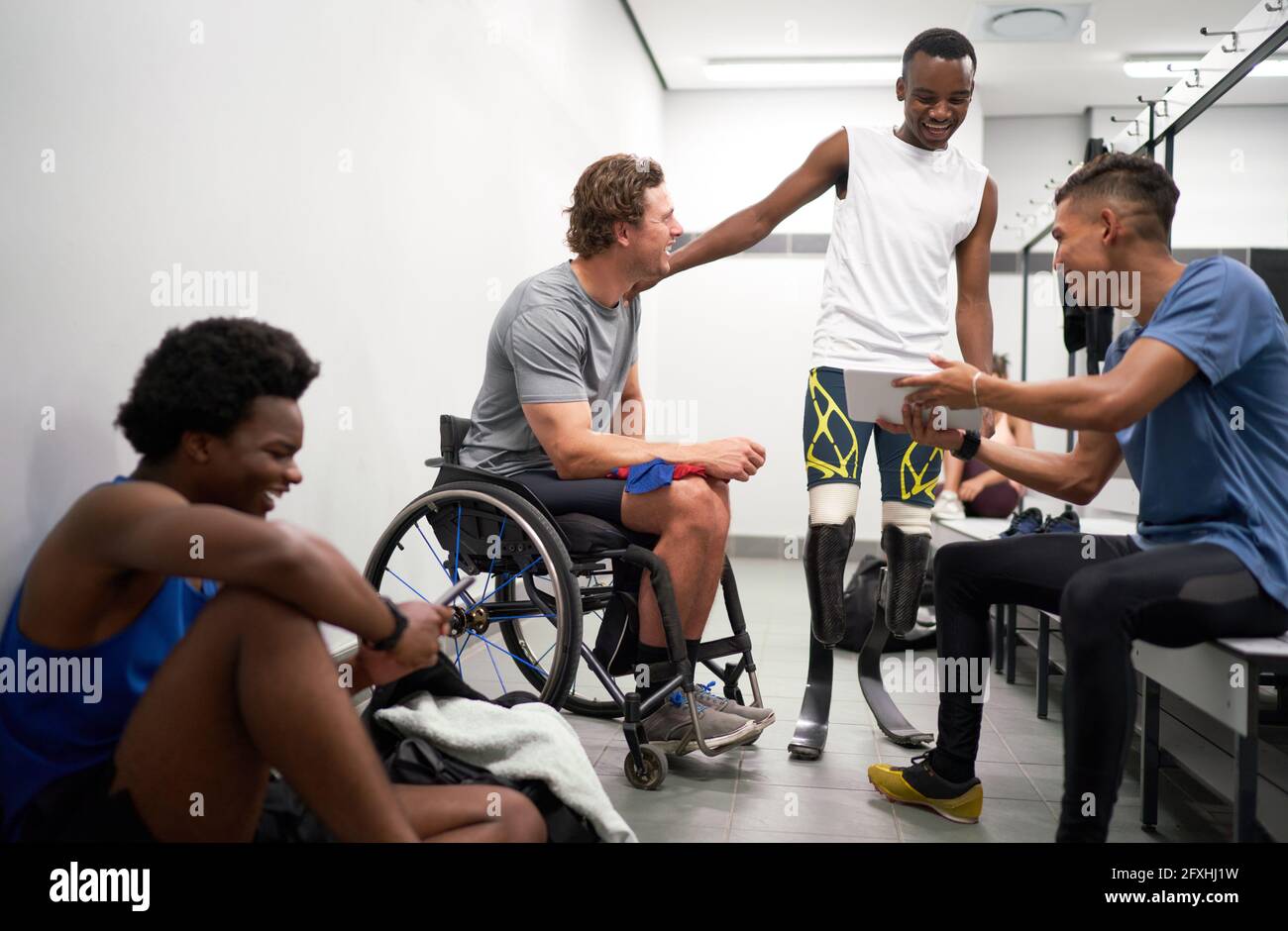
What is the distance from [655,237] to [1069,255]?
0.87 metres

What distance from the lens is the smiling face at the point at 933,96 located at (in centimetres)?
211

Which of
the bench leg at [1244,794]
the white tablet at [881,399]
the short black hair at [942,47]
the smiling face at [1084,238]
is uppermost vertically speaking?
the short black hair at [942,47]

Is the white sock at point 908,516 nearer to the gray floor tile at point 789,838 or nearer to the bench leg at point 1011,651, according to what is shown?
the gray floor tile at point 789,838

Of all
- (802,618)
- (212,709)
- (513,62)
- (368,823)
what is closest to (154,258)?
(212,709)

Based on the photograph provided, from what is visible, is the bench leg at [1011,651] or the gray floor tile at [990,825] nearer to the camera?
the gray floor tile at [990,825]

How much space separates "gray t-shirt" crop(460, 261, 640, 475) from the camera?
198cm

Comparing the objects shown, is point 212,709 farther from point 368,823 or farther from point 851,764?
point 851,764

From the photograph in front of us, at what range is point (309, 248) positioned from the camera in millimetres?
2227

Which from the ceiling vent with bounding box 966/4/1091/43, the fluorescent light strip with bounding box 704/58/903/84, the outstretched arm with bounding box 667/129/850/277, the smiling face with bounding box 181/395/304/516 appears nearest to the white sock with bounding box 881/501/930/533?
the outstretched arm with bounding box 667/129/850/277

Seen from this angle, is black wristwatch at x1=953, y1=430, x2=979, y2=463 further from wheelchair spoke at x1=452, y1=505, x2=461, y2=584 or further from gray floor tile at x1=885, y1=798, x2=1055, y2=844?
wheelchair spoke at x1=452, y1=505, x2=461, y2=584

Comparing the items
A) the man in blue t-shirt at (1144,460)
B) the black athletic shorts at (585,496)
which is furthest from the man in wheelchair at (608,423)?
the man in blue t-shirt at (1144,460)

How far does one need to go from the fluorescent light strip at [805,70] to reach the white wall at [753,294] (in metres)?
0.17

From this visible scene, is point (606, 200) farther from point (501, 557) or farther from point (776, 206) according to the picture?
point (501, 557)

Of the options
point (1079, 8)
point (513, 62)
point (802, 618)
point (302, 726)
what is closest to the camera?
point (302, 726)
